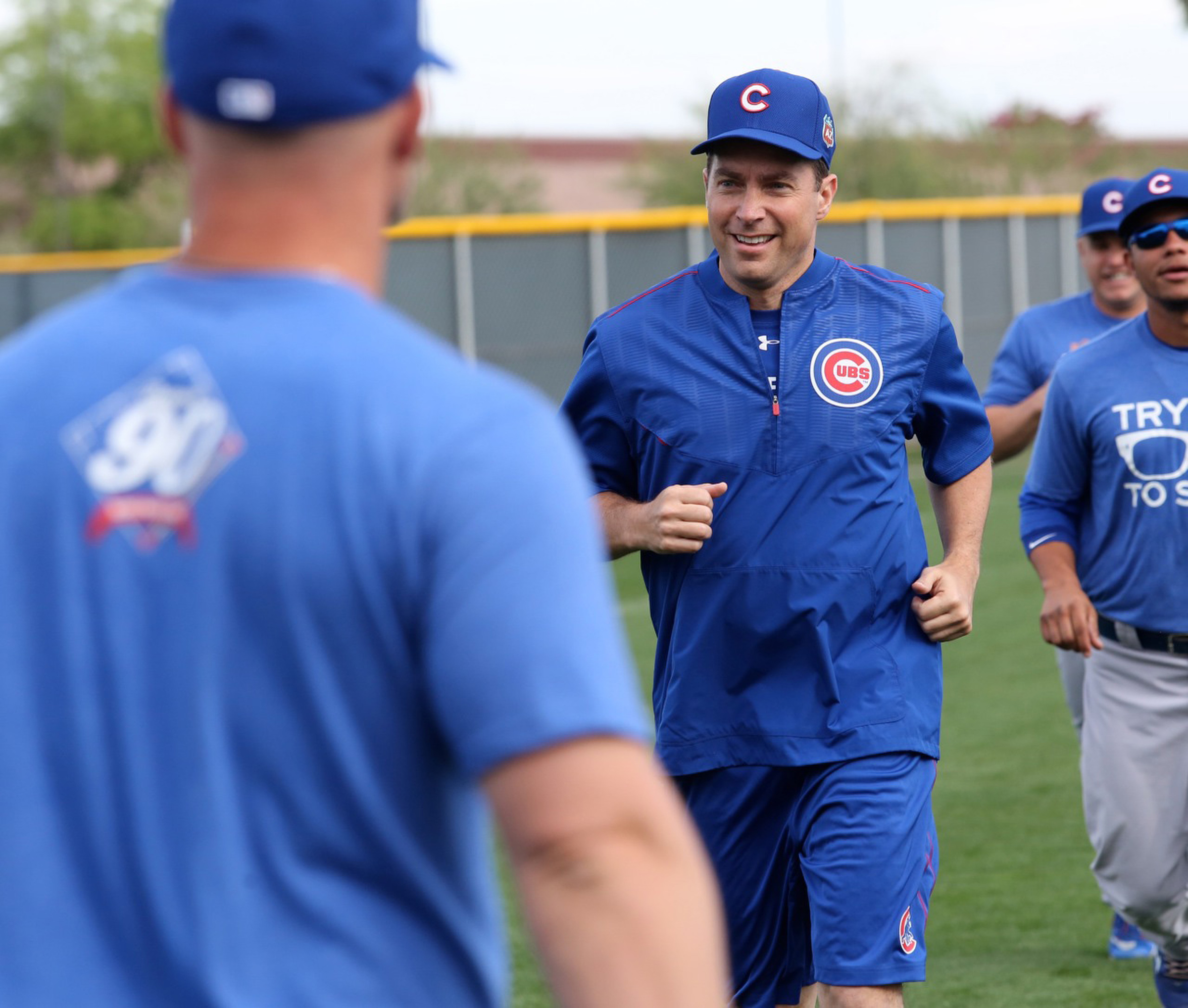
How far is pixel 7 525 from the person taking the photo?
1492 millimetres

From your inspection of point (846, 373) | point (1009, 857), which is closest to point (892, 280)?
point (846, 373)

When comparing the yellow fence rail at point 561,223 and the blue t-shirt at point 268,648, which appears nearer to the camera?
the blue t-shirt at point 268,648

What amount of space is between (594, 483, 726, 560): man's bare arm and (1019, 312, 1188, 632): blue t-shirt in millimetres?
Answer: 1718

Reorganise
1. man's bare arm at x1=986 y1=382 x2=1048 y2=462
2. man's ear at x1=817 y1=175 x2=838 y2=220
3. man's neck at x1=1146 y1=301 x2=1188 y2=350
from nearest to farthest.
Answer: man's ear at x1=817 y1=175 x2=838 y2=220, man's neck at x1=1146 y1=301 x2=1188 y2=350, man's bare arm at x1=986 y1=382 x2=1048 y2=462

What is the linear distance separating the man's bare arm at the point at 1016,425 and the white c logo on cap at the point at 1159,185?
168cm

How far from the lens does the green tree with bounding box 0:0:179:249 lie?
57.7 meters

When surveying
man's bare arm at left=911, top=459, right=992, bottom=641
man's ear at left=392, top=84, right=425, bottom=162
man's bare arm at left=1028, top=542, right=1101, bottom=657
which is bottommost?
man's bare arm at left=1028, top=542, right=1101, bottom=657

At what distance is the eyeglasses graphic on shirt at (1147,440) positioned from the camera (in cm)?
523

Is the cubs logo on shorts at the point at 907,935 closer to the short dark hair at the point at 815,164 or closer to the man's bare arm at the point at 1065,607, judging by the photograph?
the man's bare arm at the point at 1065,607

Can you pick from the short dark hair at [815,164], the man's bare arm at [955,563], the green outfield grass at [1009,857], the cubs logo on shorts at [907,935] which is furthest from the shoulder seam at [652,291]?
the green outfield grass at [1009,857]

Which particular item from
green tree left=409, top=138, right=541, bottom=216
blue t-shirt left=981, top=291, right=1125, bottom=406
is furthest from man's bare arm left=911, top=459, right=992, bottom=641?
green tree left=409, top=138, right=541, bottom=216

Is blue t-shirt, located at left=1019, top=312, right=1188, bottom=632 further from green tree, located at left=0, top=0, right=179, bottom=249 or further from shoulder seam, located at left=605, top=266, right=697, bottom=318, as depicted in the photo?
green tree, located at left=0, top=0, right=179, bottom=249

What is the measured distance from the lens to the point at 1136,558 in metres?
5.31

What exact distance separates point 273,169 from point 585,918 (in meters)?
0.68
